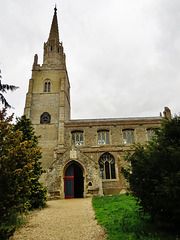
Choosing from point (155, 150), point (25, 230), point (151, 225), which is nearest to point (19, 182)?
point (25, 230)

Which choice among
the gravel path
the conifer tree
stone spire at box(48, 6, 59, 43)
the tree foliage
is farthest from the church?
the conifer tree

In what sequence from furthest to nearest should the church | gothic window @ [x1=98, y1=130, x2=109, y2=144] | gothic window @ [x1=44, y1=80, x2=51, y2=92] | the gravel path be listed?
1. gothic window @ [x1=44, y1=80, x2=51, y2=92]
2. gothic window @ [x1=98, y1=130, x2=109, y2=144]
3. the church
4. the gravel path

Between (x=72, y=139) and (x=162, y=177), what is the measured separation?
1939 cm

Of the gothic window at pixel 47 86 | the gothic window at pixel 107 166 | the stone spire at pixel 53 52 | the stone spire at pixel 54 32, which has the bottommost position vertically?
the gothic window at pixel 107 166

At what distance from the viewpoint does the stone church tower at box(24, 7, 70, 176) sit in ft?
77.5

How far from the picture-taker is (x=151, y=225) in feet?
20.1

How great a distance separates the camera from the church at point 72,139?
16.7m

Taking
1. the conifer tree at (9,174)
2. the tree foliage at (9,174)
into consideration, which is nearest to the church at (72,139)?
the tree foliage at (9,174)

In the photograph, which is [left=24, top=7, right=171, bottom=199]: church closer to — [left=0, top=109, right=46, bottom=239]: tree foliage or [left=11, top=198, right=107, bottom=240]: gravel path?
[left=11, top=198, right=107, bottom=240]: gravel path

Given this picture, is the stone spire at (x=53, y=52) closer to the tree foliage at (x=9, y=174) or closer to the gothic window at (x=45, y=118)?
the gothic window at (x=45, y=118)

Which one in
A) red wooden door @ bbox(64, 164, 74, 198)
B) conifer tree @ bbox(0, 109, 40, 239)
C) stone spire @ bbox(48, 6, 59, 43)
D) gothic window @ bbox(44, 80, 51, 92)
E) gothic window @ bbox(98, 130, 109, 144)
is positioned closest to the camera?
conifer tree @ bbox(0, 109, 40, 239)

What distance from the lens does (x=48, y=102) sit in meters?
26.7

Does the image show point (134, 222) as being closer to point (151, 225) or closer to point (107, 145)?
point (151, 225)

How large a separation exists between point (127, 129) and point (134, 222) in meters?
18.5
